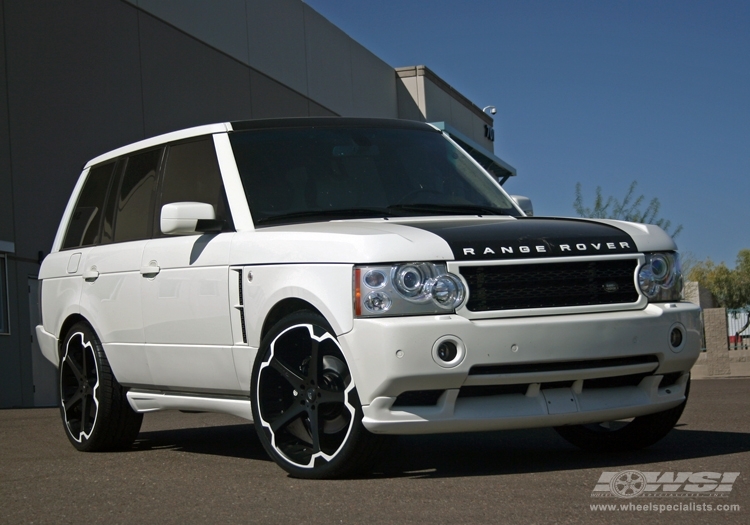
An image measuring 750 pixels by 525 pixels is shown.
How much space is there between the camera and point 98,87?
22.5 m

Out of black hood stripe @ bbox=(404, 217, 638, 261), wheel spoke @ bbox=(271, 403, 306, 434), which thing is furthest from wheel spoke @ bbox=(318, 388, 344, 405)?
black hood stripe @ bbox=(404, 217, 638, 261)

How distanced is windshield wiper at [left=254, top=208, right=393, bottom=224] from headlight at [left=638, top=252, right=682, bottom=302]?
55.3 inches

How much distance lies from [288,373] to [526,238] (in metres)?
1.34

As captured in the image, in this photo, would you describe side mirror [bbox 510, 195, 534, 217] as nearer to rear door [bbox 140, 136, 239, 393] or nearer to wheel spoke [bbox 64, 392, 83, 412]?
rear door [bbox 140, 136, 239, 393]

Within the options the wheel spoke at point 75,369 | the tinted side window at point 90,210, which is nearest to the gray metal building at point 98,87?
the tinted side window at point 90,210

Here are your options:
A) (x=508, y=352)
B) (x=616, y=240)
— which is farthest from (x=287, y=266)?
(x=616, y=240)

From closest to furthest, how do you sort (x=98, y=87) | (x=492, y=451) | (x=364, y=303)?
(x=364, y=303) → (x=492, y=451) → (x=98, y=87)

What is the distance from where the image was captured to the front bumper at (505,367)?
5168 millimetres

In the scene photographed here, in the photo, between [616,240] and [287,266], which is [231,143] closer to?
[287,266]

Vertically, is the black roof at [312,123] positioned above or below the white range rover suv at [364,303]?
above

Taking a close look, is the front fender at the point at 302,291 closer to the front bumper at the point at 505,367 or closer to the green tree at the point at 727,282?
the front bumper at the point at 505,367

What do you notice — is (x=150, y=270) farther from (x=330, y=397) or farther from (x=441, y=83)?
(x=441, y=83)

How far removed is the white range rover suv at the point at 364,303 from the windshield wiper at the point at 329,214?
0.04 ft

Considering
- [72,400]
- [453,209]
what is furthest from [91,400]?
[453,209]
